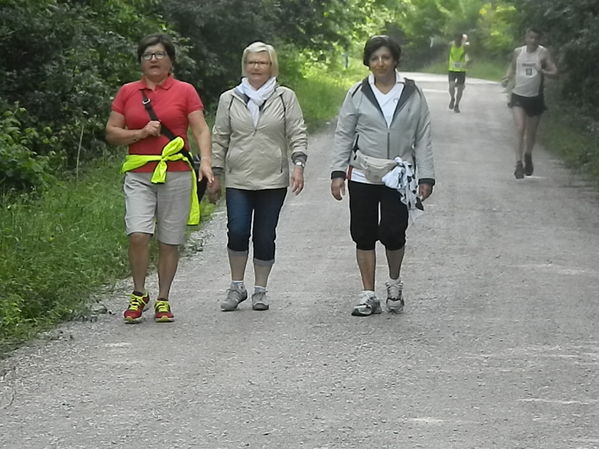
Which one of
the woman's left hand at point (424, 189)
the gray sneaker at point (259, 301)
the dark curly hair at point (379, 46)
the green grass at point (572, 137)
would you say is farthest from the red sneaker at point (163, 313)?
the green grass at point (572, 137)

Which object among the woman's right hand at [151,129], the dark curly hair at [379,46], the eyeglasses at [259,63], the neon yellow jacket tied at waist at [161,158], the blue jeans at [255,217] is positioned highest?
the dark curly hair at [379,46]

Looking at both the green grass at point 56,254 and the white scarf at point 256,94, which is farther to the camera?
the white scarf at point 256,94

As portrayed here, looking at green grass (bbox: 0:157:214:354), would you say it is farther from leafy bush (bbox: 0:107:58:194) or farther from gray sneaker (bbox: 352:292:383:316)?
gray sneaker (bbox: 352:292:383:316)

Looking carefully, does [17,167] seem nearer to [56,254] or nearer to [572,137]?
[56,254]

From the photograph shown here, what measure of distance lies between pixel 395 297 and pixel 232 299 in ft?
3.74

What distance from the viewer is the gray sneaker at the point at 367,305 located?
9.50 meters

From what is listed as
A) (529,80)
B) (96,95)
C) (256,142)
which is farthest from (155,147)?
(529,80)

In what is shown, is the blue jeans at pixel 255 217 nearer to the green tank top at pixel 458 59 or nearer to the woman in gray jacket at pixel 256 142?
the woman in gray jacket at pixel 256 142

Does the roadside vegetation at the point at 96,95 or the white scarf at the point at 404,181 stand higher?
the white scarf at the point at 404,181

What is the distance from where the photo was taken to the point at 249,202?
973cm

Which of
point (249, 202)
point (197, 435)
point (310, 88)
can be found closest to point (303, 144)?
point (249, 202)

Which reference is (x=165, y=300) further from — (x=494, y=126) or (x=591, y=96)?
(x=494, y=126)

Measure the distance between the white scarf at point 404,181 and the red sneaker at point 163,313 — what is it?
1.69 meters

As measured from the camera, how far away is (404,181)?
927cm
